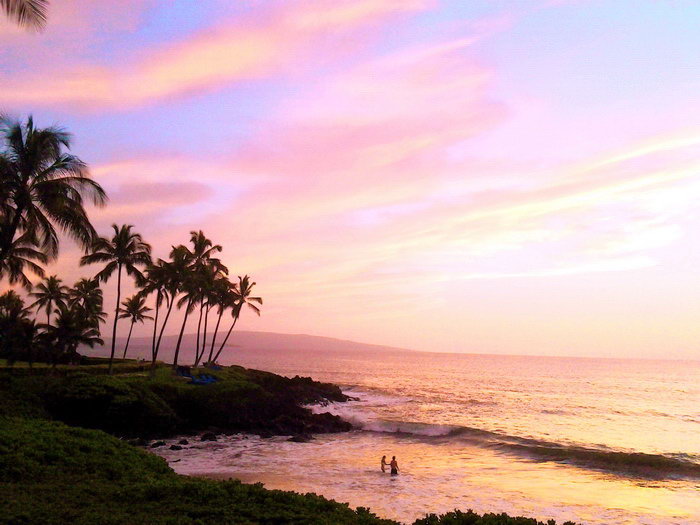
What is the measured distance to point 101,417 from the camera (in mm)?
27969

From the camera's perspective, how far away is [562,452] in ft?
106

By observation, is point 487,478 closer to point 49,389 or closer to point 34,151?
point 49,389

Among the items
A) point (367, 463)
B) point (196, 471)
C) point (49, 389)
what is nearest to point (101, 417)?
point (49, 389)

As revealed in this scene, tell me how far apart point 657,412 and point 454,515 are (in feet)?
192

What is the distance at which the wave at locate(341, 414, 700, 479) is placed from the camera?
2920 cm

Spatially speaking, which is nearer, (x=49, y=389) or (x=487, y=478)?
(x=487, y=478)

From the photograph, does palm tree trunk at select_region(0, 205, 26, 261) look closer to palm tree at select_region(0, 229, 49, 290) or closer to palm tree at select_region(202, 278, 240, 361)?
palm tree at select_region(0, 229, 49, 290)

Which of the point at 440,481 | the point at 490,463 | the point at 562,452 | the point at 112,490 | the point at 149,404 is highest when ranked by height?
the point at 112,490

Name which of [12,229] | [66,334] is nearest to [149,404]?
[12,229]

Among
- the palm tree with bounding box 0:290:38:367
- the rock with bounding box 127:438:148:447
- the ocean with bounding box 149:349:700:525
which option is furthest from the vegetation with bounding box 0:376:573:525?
the palm tree with bounding box 0:290:38:367

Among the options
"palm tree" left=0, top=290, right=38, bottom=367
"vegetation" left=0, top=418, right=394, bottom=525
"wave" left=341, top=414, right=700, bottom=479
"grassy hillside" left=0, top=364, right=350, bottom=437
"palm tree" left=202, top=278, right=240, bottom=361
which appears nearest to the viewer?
"vegetation" left=0, top=418, right=394, bottom=525

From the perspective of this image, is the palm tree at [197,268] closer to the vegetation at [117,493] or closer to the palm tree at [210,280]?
the palm tree at [210,280]

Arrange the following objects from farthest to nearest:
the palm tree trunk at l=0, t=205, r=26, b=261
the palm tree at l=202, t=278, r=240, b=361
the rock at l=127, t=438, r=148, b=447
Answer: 1. the palm tree at l=202, t=278, r=240, b=361
2. the rock at l=127, t=438, r=148, b=447
3. the palm tree trunk at l=0, t=205, r=26, b=261

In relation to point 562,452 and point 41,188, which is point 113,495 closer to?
point 41,188
